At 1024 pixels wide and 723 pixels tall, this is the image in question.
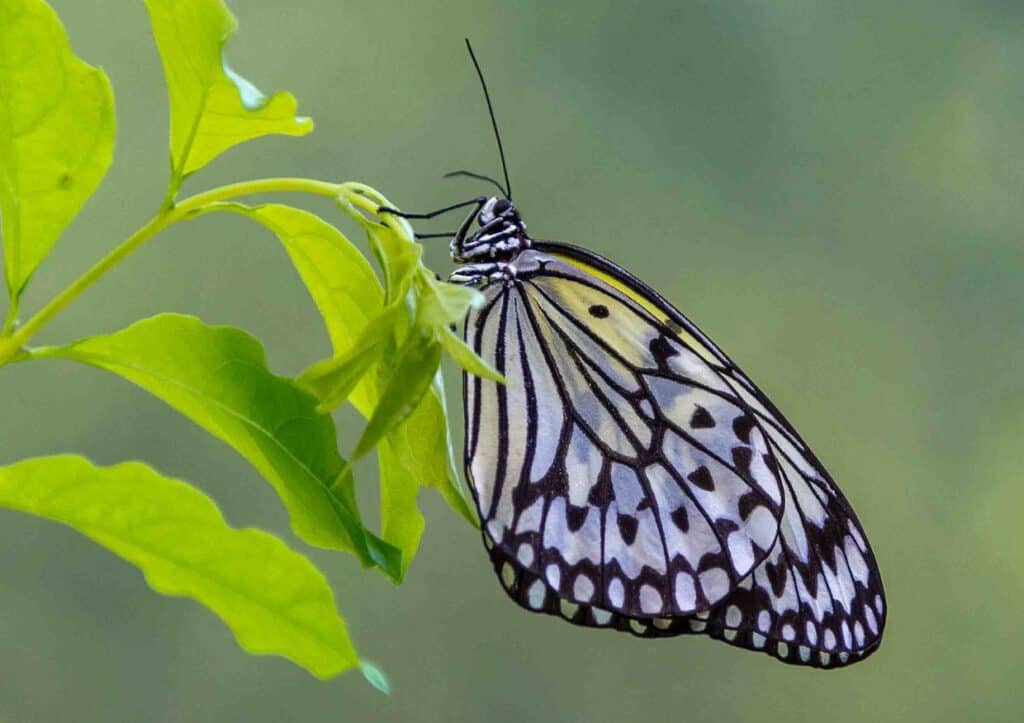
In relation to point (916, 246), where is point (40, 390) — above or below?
below

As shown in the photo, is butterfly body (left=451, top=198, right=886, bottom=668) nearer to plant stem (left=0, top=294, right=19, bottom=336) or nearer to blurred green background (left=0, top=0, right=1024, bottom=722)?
plant stem (left=0, top=294, right=19, bottom=336)

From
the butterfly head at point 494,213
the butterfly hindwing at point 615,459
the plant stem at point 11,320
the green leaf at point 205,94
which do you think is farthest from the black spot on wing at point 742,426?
the plant stem at point 11,320

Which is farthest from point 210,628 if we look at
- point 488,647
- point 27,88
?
point 27,88

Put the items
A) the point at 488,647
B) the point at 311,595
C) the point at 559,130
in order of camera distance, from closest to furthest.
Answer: the point at 311,595
the point at 488,647
the point at 559,130

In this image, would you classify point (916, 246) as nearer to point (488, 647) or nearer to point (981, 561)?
point (981, 561)

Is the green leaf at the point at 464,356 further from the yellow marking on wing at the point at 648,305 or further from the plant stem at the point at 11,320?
the yellow marking on wing at the point at 648,305

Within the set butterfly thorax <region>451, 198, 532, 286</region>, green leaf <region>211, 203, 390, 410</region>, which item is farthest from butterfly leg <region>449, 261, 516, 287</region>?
green leaf <region>211, 203, 390, 410</region>
